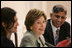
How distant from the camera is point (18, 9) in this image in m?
4.07

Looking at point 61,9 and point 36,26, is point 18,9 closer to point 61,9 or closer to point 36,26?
point 61,9

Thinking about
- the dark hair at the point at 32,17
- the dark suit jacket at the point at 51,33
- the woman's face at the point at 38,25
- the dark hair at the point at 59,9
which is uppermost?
Answer: the dark hair at the point at 59,9

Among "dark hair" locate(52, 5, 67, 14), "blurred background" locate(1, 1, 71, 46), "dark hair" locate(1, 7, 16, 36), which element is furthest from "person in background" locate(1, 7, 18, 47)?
"blurred background" locate(1, 1, 71, 46)

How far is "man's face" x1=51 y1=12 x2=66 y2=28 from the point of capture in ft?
8.35

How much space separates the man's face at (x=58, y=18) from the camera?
8.35 ft

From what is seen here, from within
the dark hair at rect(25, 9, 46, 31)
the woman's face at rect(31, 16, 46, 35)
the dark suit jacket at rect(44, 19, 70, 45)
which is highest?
the dark hair at rect(25, 9, 46, 31)

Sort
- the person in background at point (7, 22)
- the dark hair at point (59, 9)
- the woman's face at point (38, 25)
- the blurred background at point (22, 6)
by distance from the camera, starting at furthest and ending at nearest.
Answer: the blurred background at point (22, 6), the dark hair at point (59, 9), the woman's face at point (38, 25), the person in background at point (7, 22)

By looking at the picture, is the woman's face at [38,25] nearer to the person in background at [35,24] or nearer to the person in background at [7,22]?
the person in background at [35,24]

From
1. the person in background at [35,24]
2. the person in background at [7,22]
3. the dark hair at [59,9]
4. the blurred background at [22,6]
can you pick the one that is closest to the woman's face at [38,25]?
the person in background at [35,24]

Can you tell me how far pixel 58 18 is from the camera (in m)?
2.60

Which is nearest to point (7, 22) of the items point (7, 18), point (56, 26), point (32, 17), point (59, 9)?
point (7, 18)

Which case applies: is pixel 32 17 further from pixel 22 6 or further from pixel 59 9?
pixel 22 6

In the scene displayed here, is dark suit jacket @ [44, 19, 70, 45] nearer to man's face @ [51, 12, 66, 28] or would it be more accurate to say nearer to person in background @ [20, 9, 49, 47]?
man's face @ [51, 12, 66, 28]

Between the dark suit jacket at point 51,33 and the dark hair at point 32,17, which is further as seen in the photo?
the dark suit jacket at point 51,33
